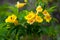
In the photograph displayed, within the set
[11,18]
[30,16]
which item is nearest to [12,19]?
[11,18]

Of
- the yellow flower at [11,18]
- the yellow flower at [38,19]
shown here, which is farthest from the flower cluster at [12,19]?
the yellow flower at [38,19]

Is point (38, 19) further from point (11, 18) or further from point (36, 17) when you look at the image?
point (11, 18)

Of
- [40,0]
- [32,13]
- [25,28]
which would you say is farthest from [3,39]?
[40,0]

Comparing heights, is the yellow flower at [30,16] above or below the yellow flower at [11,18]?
above

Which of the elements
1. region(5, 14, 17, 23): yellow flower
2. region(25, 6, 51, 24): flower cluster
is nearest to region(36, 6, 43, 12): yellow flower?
region(25, 6, 51, 24): flower cluster

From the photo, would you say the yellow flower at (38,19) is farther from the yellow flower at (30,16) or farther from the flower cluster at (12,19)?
the flower cluster at (12,19)

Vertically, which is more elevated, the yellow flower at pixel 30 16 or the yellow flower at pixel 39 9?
the yellow flower at pixel 39 9

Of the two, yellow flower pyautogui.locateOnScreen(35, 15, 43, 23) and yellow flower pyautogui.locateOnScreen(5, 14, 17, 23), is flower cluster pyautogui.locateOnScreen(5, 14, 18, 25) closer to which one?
yellow flower pyautogui.locateOnScreen(5, 14, 17, 23)

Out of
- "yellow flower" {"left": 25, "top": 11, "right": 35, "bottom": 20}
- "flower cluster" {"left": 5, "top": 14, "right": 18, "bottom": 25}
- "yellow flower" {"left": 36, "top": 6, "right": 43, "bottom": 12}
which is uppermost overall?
"yellow flower" {"left": 36, "top": 6, "right": 43, "bottom": 12}

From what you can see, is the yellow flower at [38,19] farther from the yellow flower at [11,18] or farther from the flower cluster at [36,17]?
the yellow flower at [11,18]

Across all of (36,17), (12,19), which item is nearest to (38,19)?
(36,17)

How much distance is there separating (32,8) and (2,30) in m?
0.32

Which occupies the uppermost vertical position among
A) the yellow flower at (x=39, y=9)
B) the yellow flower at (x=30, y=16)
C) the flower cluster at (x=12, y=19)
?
the yellow flower at (x=39, y=9)

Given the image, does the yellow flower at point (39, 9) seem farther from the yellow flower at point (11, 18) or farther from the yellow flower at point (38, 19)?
the yellow flower at point (11, 18)
